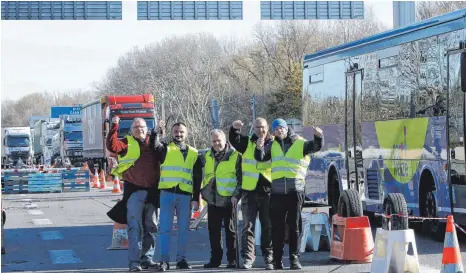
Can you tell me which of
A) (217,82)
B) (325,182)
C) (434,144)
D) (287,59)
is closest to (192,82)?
(217,82)

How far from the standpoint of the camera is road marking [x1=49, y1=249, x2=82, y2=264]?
15969 mm

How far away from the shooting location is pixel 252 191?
1462cm

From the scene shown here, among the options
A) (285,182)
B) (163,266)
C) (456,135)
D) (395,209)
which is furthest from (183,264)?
(456,135)

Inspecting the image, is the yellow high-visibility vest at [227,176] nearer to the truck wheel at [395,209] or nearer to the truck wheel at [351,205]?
the truck wheel at [395,209]

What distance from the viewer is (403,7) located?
Result: 33.0 meters

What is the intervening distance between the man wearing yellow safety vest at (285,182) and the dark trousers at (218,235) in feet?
2.16

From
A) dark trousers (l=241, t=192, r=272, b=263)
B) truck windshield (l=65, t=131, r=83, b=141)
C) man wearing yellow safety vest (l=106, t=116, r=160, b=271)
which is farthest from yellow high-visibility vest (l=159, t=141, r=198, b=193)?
truck windshield (l=65, t=131, r=83, b=141)

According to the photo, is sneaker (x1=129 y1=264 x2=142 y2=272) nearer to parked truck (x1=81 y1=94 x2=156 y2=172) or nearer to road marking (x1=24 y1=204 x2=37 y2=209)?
road marking (x1=24 y1=204 x2=37 y2=209)

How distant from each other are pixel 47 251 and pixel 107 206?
13292 millimetres

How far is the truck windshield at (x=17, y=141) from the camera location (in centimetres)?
8438

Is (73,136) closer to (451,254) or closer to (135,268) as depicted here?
(135,268)

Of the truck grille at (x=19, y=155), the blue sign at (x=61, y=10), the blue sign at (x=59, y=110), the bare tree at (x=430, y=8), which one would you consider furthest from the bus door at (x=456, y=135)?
the blue sign at (x=59, y=110)

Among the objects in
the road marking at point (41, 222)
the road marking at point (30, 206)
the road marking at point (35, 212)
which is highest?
the road marking at point (30, 206)

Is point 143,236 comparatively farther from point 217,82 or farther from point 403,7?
point 217,82
